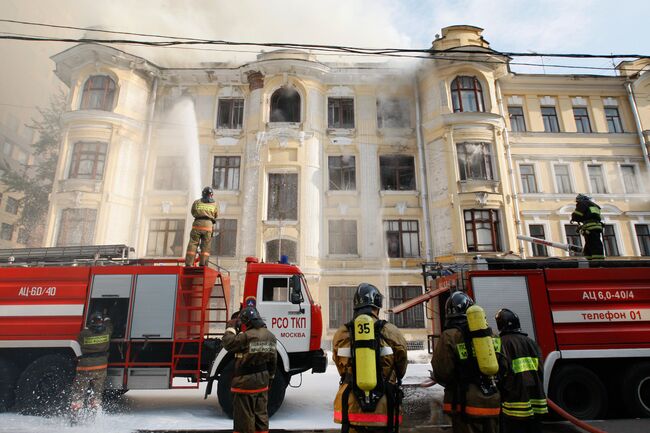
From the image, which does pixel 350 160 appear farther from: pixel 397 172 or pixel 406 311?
pixel 406 311

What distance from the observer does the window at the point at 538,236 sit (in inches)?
696

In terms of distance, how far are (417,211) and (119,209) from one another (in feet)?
47.9

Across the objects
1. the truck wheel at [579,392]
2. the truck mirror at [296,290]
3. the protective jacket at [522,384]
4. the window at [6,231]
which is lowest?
the truck wheel at [579,392]

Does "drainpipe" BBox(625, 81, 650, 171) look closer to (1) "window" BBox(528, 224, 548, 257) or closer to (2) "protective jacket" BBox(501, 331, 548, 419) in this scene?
(1) "window" BBox(528, 224, 548, 257)

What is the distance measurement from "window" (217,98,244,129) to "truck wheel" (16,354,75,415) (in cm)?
1457

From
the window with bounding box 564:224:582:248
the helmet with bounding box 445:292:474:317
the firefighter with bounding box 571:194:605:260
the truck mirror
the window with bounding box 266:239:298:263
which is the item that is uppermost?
the window with bounding box 564:224:582:248

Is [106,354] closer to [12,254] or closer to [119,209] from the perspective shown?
[12,254]

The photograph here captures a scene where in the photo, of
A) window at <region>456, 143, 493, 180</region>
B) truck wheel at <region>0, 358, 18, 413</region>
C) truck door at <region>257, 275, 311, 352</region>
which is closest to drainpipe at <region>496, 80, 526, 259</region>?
window at <region>456, 143, 493, 180</region>

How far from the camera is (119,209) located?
1702 centimetres

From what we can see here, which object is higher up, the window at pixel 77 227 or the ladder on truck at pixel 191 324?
the window at pixel 77 227

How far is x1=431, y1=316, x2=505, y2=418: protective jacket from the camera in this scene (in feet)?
11.7

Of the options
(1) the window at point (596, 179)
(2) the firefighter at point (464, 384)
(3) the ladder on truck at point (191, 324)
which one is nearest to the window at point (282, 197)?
(3) the ladder on truck at point (191, 324)

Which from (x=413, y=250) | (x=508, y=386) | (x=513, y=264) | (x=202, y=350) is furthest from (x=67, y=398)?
(x=413, y=250)

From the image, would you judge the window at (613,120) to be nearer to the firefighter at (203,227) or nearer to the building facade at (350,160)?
the building facade at (350,160)
